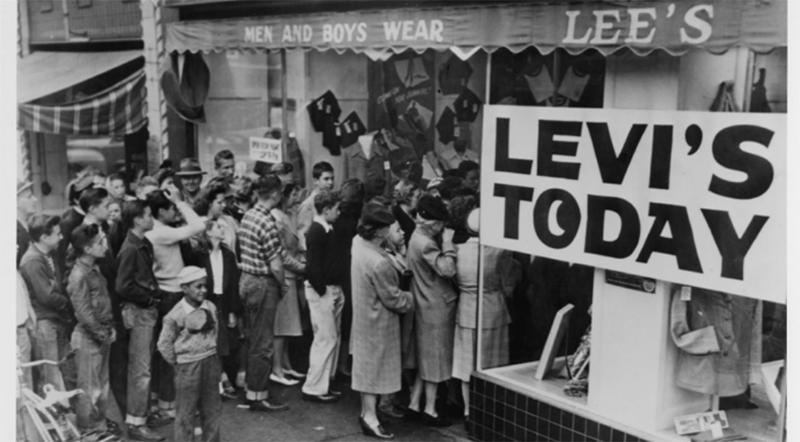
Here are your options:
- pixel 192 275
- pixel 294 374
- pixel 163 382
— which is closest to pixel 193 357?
pixel 192 275

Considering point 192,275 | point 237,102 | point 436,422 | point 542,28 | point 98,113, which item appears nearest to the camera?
point 542,28

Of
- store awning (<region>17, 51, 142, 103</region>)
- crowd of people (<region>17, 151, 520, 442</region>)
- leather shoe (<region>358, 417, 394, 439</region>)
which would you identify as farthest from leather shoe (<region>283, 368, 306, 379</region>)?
store awning (<region>17, 51, 142, 103</region>)

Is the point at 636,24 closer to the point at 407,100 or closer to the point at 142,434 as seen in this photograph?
the point at 407,100

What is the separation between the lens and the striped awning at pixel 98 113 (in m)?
7.74

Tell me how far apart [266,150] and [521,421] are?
4.25 m

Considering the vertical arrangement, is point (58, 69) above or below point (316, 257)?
above

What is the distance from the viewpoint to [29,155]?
8062 mm

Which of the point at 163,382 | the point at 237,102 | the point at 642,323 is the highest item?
the point at 237,102

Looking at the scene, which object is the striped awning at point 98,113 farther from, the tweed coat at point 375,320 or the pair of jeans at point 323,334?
the tweed coat at point 375,320

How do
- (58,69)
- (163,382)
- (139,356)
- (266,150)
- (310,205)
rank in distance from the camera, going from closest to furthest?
(139,356)
(163,382)
(310,205)
(58,69)
(266,150)

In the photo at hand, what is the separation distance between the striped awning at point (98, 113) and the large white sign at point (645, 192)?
4398 millimetres

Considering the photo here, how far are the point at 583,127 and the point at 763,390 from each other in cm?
215

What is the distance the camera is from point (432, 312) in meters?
6.63

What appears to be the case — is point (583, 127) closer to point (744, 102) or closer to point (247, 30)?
point (744, 102)
